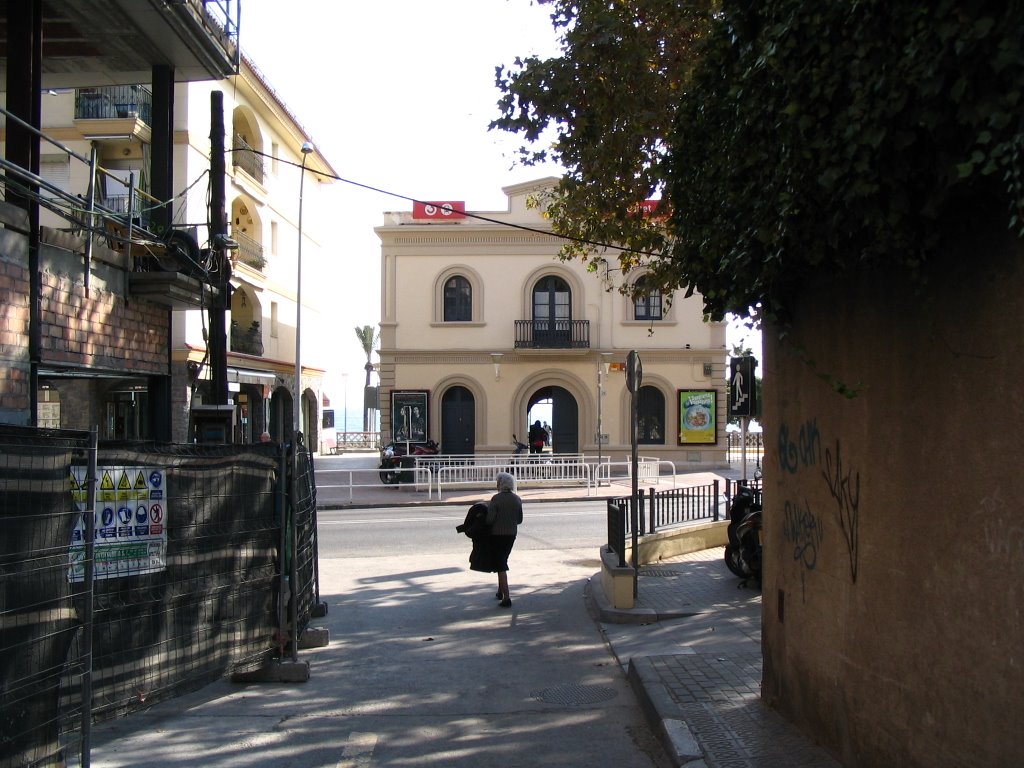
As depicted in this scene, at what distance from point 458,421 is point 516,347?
11.5ft

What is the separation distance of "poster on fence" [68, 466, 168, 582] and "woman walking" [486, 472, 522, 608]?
16.7 ft

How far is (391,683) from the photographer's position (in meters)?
7.44

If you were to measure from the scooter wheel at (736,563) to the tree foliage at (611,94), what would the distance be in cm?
385

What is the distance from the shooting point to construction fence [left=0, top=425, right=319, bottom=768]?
421 centimetres

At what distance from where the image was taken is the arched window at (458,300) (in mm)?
33219

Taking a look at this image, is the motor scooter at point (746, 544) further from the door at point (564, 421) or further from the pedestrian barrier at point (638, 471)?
the door at point (564, 421)

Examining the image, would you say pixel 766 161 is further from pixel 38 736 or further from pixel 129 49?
pixel 129 49

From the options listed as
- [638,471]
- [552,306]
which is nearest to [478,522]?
[638,471]

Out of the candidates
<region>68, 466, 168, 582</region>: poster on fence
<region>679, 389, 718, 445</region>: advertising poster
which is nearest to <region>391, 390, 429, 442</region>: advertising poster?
<region>679, 389, 718, 445</region>: advertising poster

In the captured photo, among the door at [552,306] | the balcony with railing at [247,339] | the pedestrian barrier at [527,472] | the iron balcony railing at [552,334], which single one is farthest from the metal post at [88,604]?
the door at [552,306]

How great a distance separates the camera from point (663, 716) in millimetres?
5926

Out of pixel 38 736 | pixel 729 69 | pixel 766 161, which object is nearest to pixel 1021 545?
pixel 766 161

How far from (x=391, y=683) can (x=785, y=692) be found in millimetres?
3317

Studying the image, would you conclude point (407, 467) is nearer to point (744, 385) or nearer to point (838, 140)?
point (744, 385)
